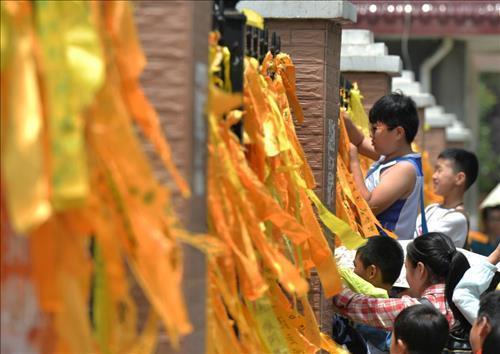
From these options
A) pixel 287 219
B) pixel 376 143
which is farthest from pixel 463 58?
pixel 287 219

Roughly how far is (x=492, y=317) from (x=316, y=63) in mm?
1683

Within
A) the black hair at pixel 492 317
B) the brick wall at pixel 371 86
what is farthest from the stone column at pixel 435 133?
the black hair at pixel 492 317

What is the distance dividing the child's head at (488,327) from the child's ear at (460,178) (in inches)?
144

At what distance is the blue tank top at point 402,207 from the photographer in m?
6.89

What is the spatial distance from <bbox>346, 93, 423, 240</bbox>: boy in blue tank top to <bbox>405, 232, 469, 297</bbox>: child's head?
2.23 ft

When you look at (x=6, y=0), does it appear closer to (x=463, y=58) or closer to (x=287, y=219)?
(x=287, y=219)

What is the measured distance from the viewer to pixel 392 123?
6961 mm

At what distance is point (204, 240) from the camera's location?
356cm

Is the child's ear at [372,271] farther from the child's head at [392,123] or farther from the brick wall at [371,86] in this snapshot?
the brick wall at [371,86]

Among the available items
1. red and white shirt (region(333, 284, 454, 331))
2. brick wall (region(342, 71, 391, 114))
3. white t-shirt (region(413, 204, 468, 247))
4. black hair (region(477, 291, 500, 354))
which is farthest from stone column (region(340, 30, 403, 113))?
black hair (region(477, 291, 500, 354))

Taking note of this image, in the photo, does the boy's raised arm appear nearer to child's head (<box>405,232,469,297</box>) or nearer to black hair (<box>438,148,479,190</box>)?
child's head (<box>405,232,469,297</box>)

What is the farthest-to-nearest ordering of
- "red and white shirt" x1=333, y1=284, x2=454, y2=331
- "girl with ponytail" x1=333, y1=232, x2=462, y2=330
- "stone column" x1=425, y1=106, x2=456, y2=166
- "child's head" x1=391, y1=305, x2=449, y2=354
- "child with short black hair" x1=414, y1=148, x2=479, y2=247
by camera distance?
"stone column" x1=425, y1=106, x2=456, y2=166 → "child with short black hair" x1=414, y1=148, x2=479, y2=247 → "girl with ponytail" x1=333, y1=232, x2=462, y2=330 → "red and white shirt" x1=333, y1=284, x2=454, y2=331 → "child's head" x1=391, y1=305, x2=449, y2=354

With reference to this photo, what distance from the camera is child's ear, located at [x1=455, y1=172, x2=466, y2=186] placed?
870cm

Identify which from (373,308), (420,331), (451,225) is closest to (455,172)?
(451,225)
